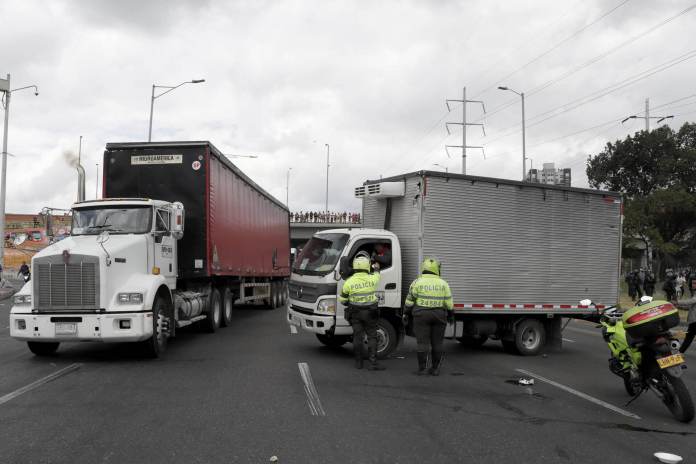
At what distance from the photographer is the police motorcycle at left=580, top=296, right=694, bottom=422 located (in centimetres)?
647

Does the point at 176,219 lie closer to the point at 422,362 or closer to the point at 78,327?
the point at 78,327

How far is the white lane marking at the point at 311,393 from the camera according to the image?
6531 mm

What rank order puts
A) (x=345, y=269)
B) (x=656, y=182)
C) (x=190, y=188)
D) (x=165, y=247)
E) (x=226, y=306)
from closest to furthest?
(x=345, y=269) < (x=165, y=247) < (x=190, y=188) < (x=226, y=306) < (x=656, y=182)

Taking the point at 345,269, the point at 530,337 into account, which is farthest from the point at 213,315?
the point at 530,337

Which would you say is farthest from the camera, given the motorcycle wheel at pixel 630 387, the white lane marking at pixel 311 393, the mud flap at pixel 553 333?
the mud flap at pixel 553 333

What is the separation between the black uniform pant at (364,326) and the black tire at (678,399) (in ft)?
13.3

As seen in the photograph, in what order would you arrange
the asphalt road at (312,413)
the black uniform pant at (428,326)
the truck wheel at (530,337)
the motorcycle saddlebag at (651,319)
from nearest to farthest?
the asphalt road at (312,413), the motorcycle saddlebag at (651,319), the black uniform pant at (428,326), the truck wheel at (530,337)

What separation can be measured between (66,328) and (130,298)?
101 centimetres

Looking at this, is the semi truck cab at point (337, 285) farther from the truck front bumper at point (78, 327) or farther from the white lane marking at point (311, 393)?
the truck front bumper at point (78, 327)

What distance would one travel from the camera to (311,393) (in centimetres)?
741

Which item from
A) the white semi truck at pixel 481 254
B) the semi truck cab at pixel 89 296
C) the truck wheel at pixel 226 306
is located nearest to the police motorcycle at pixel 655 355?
the white semi truck at pixel 481 254

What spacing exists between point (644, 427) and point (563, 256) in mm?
5609

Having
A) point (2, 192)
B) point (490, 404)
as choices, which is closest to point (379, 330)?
point (490, 404)

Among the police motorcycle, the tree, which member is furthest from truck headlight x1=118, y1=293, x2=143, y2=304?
the tree
